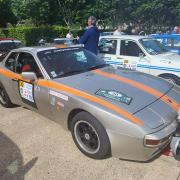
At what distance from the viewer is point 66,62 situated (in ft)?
16.1

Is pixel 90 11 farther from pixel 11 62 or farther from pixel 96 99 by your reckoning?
pixel 96 99

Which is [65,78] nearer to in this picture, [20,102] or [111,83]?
[111,83]

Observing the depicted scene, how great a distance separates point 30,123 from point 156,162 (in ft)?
8.20

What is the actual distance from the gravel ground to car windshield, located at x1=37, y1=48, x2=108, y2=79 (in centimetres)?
104

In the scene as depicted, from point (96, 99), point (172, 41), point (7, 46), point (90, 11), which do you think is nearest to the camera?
point (96, 99)

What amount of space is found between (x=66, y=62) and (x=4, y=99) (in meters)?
1.91

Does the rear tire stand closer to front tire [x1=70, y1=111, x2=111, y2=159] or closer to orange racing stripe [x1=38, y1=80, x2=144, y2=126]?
orange racing stripe [x1=38, y1=80, x2=144, y2=126]

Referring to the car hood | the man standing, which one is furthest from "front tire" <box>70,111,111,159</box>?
the man standing

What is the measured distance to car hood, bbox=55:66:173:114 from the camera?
12.6 ft

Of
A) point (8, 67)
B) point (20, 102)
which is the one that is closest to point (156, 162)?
point (20, 102)

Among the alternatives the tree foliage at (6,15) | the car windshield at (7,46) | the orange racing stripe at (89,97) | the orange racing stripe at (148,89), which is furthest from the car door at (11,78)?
the tree foliage at (6,15)

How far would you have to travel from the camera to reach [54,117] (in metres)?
4.50

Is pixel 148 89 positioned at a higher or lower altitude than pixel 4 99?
higher

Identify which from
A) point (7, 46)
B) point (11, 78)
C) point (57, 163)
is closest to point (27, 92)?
point (11, 78)
